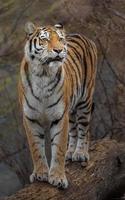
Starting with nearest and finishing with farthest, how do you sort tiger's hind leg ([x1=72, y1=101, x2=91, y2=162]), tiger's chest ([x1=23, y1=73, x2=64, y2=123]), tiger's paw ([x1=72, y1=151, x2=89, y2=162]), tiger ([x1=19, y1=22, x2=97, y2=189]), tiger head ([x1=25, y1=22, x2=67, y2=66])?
tiger head ([x1=25, y1=22, x2=67, y2=66])
tiger ([x1=19, y1=22, x2=97, y2=189])
tiger's chest ([x1=23, y1=73, x2=64, y2=123])
tiger's paw ([x1=72, y1=151, x2=89, y2=162])
tiger's hind leg ([x1=72, y1=101, x2=91, y2=162])

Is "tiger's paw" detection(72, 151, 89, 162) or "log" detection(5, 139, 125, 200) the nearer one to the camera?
"log" detection(5, 139, 125, 200)

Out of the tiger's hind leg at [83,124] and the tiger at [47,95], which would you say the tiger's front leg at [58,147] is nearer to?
the tiger at [47,95]

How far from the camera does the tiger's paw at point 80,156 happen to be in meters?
6.71

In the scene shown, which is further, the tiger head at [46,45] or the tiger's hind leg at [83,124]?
the tiger's hind leg at [83,124]

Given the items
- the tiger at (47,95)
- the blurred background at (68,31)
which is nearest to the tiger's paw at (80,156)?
the tiger at (47,95)

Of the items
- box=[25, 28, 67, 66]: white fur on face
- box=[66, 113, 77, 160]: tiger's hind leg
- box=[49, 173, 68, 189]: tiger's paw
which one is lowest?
box=[49, 173, 68, 189]: tiger's paw

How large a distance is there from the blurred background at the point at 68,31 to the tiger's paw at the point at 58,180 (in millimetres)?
2815

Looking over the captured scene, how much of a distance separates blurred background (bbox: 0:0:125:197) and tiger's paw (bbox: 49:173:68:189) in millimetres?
2815

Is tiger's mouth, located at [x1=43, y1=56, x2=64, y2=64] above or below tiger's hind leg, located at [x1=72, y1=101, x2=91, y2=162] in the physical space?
above

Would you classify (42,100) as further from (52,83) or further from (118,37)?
(118,37)

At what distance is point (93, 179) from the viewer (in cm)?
661

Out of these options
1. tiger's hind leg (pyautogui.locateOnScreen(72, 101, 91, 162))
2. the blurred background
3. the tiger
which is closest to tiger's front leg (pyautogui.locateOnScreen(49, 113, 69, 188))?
the tiger

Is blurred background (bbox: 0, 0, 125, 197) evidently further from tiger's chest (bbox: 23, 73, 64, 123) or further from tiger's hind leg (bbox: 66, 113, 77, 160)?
tiger's chest (bbox: 23, 73, 64, 123)

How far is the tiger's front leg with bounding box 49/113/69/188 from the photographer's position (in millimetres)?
5926
